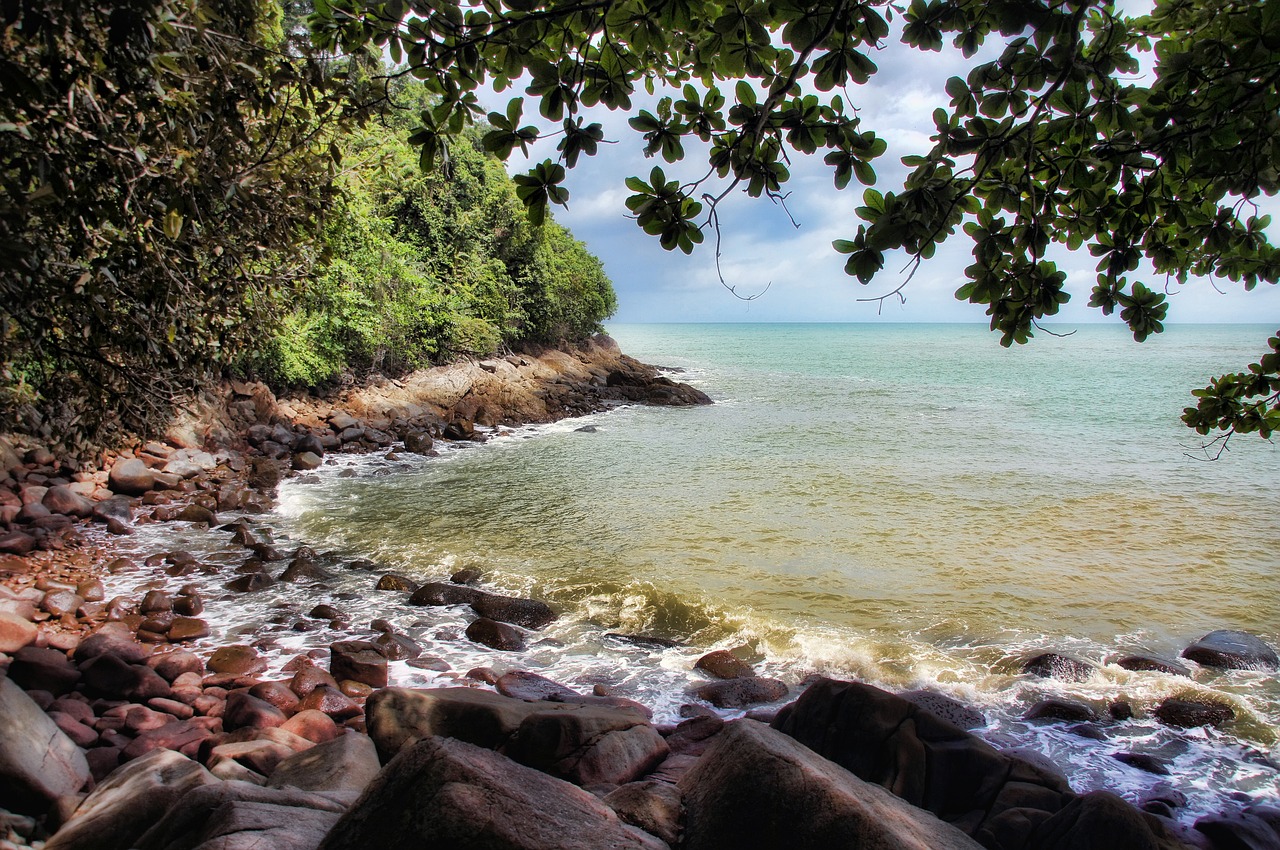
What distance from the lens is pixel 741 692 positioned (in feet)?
21.5

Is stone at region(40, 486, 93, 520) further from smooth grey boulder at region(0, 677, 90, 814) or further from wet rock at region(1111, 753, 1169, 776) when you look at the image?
wet rock at region(1111, 753, 1169, 776)

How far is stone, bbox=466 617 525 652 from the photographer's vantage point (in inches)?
301

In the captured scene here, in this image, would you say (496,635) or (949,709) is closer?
(949,709)

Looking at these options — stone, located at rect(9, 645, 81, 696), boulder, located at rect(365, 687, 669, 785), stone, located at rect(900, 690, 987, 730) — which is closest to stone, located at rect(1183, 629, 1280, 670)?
stone, located at rect(900, 690, 987, 730)

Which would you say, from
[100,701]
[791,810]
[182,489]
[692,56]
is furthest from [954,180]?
[182,489]

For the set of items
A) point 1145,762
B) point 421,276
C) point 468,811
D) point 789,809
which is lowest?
point 1145,762

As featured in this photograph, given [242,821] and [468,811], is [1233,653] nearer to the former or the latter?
[468,811]

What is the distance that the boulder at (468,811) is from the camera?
7.98 ft

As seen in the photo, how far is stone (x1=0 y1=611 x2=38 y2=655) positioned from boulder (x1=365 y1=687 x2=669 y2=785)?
3.61 m

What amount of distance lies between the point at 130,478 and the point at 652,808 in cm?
1266

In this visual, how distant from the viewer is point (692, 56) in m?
3.12

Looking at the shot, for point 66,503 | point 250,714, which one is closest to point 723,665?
point 250,714

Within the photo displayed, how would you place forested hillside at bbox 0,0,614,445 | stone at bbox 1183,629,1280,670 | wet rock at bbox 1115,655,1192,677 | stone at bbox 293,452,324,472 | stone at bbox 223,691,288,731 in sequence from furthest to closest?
stone at bbox 293,452,324,472
stone at bbox 1183,629,1280,670
wet rock at bbox 1115,655,1192,677
stone at bbox 223,691,288,731
forested hillside at bbox 0,0,614,445

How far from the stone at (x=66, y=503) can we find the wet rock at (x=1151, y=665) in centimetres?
1475
